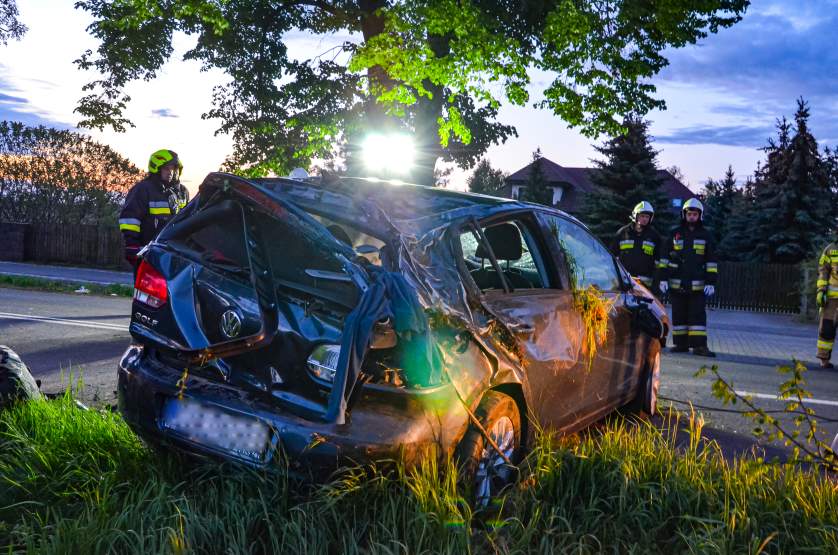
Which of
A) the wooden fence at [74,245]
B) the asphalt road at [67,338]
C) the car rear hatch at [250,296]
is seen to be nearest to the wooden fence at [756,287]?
the asphalt road at [67,338]

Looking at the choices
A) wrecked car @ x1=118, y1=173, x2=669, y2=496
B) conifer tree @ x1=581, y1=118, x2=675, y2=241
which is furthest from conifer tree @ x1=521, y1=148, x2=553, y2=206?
wrecked car @ x1=118, y1=173, x2=669, y2=496

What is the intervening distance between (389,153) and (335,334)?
52.2ft

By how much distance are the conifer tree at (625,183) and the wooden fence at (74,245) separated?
66.0ft

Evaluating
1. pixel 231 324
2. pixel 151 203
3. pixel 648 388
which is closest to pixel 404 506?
pixel 231 324

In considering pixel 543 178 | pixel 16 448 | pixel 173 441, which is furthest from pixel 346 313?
pixel 543 178

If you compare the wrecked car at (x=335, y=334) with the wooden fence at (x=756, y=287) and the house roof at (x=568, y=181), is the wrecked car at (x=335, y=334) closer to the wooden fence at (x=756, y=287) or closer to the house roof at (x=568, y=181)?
the wooden fence at (x=756, y=287)

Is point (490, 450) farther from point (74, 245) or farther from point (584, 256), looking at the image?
point (74, 245)

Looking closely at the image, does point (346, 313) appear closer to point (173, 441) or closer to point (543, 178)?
point (173, 441)

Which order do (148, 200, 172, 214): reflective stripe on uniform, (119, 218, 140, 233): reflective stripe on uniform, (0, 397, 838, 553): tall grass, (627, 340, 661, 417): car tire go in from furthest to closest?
(148, 200, 172, 214): reflective stripe on uniform → (119, 218, 140, 233): reflective stripe on uniform → (627, 340, 661, 417): car tire → (0, 397, 838, 553): tall grass

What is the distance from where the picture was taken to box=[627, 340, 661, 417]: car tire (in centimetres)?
558

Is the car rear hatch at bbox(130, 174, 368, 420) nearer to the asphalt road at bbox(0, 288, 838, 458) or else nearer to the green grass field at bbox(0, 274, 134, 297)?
the asphalt road at bbox(0, 288, 838, 458)

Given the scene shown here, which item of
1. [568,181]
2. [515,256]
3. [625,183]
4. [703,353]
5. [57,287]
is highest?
[568,181]

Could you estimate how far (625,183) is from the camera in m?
31.9

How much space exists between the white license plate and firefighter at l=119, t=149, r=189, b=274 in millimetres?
4256
